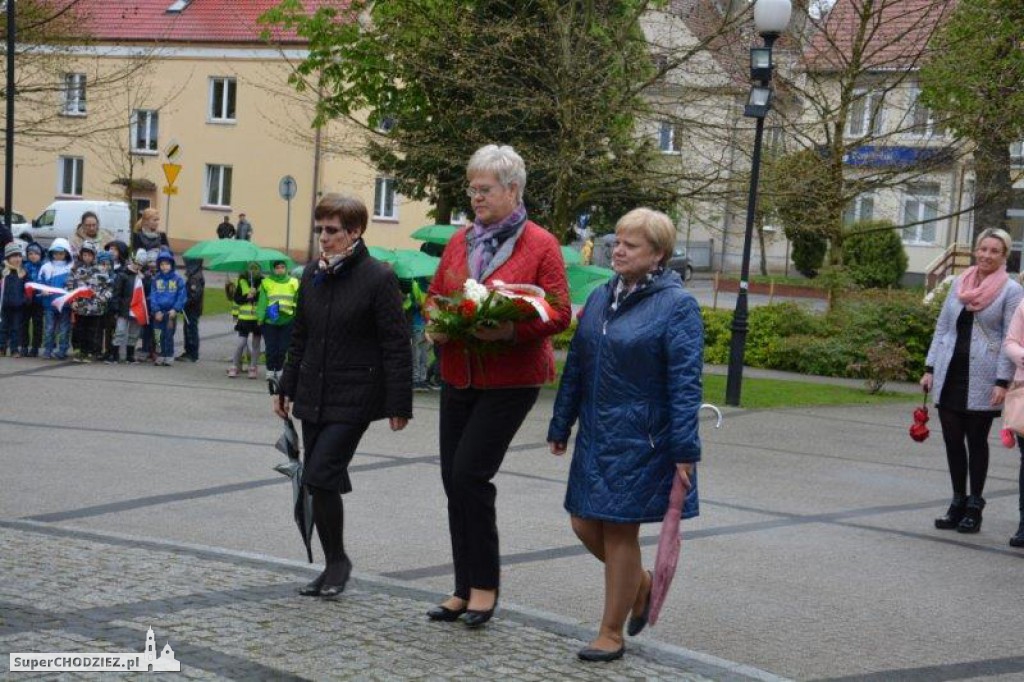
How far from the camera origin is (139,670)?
5.48 m

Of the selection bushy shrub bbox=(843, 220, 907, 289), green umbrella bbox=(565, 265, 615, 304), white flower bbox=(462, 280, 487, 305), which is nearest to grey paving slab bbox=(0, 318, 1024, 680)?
white flower bbox=(462, 280, 487, 305)

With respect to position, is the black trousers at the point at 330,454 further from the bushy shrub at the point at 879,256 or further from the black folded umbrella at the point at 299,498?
the bushy shrub at the point at 879,256

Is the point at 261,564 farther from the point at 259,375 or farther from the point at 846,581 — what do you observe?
the point at 259,375

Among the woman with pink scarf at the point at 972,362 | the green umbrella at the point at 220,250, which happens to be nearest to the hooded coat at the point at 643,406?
the woman with pink scarf at the point at 972,362

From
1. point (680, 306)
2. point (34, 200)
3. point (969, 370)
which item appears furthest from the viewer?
point (34, 200)

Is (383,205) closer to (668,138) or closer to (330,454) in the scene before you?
(668,138)

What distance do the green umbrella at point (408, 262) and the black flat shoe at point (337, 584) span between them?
954 centimetres

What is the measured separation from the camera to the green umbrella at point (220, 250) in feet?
59.8

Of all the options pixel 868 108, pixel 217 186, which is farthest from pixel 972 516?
pixel 217 186

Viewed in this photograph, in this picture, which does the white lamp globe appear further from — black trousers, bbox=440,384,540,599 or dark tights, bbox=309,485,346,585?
dark tights, bbox=309,485,346,585

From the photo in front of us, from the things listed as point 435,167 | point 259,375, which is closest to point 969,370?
point 259,375

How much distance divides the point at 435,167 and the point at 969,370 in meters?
14.2

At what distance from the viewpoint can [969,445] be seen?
10000mm

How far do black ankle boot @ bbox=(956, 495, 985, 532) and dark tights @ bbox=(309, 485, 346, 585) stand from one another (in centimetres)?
468
